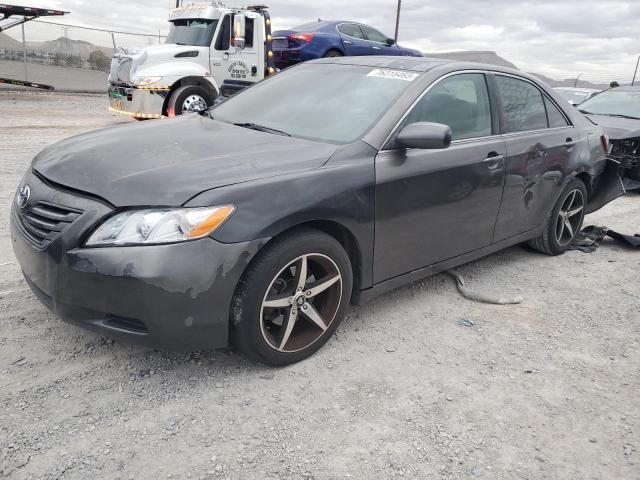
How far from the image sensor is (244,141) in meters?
3.19

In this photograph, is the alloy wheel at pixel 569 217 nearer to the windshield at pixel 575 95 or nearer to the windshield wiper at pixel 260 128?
the windshield wiper at pixel 260 128

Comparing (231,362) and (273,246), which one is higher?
(273,246)

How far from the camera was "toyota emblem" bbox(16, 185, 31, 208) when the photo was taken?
9.35 feet

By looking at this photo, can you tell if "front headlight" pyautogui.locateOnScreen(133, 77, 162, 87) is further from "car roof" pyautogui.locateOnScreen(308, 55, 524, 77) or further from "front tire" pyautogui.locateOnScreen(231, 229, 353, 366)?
"front tire" pyautogui.locateOnScreen(231, 229, 353, 366)

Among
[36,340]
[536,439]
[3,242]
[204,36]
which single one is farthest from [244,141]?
[204,36]

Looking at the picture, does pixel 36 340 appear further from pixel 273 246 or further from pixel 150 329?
pixel 273 246

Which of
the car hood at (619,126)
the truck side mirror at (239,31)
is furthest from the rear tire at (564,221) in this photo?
the truck side mirror at (239,31)

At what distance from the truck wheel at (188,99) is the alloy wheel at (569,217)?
7557 mm

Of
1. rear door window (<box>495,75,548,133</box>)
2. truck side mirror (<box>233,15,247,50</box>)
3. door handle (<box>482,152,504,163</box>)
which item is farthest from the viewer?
truck side mirror (<box>233,15,247,50</box>)

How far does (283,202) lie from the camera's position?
8.91 feet

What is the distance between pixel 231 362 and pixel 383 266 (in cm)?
105

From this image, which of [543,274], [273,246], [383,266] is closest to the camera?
[273,246]

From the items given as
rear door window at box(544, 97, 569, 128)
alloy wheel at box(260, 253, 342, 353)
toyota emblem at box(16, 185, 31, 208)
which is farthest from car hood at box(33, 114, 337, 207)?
rear door window at box(544, 97, 569, 128)

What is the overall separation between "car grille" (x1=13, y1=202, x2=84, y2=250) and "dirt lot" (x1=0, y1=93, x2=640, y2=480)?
0.66 metres
